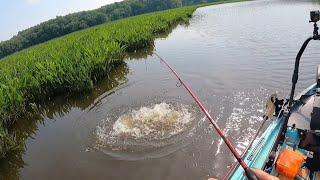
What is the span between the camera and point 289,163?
3.42 meters

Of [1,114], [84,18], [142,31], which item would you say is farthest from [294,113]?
[84,18]

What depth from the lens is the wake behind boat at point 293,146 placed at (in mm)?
3475

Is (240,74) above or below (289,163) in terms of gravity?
below

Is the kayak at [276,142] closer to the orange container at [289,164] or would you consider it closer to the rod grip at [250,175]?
the orange container at [289,164]

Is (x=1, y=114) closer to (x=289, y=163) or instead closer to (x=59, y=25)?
(x=289, y=163)

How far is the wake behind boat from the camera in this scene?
3475 millimetres

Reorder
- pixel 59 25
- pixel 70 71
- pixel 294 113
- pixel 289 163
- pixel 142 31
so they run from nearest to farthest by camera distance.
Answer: pixel 289 163, pixel 294 113, pixel 70 71, pixel 142 31, pixel 59 25

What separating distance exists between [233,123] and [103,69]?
6432 millimetres

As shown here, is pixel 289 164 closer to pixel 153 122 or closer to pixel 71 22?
pixel 153 122

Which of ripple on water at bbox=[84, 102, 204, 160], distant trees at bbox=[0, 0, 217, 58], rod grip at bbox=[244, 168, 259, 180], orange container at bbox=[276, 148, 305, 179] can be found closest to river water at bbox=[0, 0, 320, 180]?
ripple on water at bbox=[84, 102, 204, 160]

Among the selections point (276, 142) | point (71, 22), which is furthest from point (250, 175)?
point (71, 22)

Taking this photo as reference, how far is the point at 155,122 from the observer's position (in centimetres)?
730

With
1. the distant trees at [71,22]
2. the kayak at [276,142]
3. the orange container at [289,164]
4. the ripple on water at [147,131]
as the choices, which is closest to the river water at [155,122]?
the ripple on water at [147,131]

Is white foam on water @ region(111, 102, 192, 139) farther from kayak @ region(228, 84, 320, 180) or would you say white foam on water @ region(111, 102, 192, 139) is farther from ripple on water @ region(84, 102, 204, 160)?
kayak @ region(228, 84, 320, 180)
